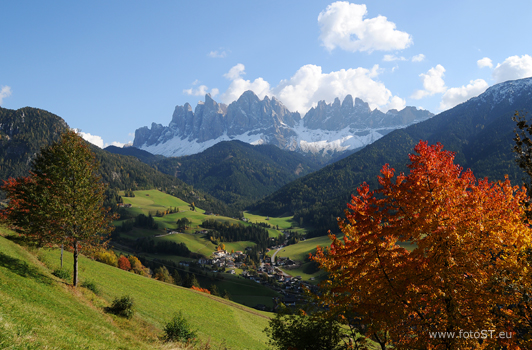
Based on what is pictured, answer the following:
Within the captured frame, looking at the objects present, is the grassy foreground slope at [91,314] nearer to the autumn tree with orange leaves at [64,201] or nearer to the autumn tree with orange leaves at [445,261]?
the autumn tree with orange leaves at [64,201]

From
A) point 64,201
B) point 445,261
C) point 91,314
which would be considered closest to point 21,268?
point 64,201

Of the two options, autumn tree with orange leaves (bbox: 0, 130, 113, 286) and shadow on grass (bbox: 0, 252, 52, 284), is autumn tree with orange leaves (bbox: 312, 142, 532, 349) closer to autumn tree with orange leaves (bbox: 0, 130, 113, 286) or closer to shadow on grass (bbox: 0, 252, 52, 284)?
autumn tree with orange leaves (bbox: 0, 130, 113, 286)

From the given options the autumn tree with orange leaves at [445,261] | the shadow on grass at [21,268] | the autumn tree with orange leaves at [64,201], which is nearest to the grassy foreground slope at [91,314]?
the shadow on grass at [21,268]

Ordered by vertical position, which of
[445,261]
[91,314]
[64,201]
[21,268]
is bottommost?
[91,314]

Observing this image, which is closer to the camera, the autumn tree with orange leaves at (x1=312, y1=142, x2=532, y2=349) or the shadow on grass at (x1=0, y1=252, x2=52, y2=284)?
the autumn tree with orange leaves at (x1=312, y1=142, x2=532, y2=349)

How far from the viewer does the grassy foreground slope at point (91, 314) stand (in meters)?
12.7

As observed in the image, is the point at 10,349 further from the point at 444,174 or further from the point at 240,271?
the point at 240,271

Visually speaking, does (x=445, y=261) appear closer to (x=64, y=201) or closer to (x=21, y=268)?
(x=64, y=201)

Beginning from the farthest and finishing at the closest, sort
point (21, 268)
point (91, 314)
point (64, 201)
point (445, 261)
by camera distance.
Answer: point (64, 201), point (21, 268), point (91, 314), point (445, 261)

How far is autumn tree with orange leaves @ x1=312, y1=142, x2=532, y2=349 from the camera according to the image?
1198cm

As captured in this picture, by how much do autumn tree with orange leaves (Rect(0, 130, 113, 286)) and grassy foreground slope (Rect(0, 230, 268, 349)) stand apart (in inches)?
137

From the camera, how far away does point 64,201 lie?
2484 centimetres

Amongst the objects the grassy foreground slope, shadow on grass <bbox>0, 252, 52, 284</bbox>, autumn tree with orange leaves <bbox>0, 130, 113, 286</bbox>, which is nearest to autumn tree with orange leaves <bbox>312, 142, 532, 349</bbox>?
the grassy foreground slope

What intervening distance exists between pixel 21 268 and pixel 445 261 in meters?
32.5
